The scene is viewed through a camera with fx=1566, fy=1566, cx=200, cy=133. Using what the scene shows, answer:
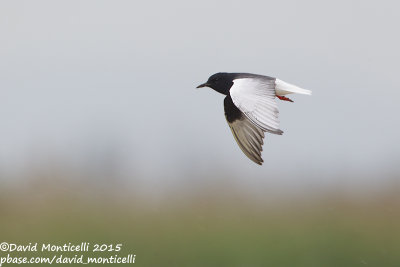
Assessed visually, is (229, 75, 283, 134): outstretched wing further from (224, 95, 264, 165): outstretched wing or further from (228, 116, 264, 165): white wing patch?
(228, 116, 264, 165): white wing patch

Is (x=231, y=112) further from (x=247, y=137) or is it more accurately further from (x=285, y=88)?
(x=285, y=88)

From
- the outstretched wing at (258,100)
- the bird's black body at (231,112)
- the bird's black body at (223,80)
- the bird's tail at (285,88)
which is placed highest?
the bird's black body at (223,80)

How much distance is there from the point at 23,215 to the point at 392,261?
15.8 ft

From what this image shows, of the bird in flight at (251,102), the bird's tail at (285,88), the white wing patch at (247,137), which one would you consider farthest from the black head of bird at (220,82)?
the bird's tail at (285,88)

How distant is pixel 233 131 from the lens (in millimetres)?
17953

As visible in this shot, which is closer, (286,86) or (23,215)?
(286,86)

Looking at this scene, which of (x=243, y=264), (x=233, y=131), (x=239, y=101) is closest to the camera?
(x=239, y=101)

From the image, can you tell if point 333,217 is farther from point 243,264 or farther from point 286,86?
point 286,86

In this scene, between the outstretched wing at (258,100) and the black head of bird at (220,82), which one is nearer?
the outstretched wing at (258,100)

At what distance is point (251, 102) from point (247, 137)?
144 cm

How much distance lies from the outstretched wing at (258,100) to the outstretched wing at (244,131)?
507 millimetres

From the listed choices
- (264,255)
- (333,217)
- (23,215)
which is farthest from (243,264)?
(23,215)

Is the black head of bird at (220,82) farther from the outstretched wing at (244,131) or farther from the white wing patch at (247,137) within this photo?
the white wing patch at (247,137)

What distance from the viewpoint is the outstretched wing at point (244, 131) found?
17734mm
